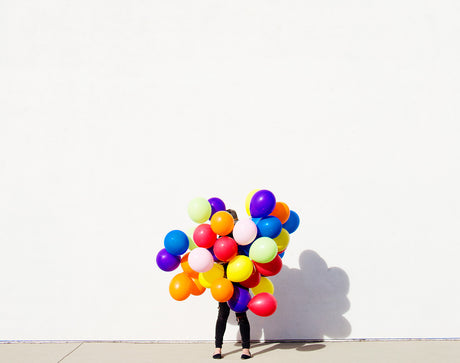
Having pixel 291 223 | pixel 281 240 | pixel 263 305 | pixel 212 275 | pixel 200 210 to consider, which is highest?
pixel 200 210

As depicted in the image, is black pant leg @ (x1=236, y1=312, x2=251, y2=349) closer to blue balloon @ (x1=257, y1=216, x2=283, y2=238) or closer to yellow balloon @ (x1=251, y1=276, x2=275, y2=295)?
yellow balloon @ (x1=251, y1=276, x2=275, y2=295)

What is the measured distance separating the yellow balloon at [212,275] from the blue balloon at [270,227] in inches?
16.8

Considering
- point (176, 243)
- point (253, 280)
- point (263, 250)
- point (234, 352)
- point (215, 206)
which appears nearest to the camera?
point (263, 250)

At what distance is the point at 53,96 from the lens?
4.68 m

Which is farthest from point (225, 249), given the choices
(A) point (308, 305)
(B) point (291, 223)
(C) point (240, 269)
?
(A) point (308, 305)

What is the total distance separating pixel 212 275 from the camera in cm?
352

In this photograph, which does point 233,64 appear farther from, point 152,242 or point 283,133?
point 152,242

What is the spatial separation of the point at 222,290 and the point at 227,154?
157 cm

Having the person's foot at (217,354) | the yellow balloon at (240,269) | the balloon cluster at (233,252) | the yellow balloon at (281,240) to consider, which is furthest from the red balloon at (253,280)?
the person's foot at (217,354)

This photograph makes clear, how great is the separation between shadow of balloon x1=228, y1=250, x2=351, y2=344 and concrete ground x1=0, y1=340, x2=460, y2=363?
0.42ft

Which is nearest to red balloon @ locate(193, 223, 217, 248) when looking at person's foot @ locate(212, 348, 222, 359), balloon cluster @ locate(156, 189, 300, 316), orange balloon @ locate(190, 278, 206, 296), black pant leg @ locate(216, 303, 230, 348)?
balloon cluster @ locate(156, 189, 300, 316)

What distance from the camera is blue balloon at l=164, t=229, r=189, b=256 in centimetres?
347

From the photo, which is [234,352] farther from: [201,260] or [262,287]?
[201,260]

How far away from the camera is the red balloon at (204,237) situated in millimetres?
3428
